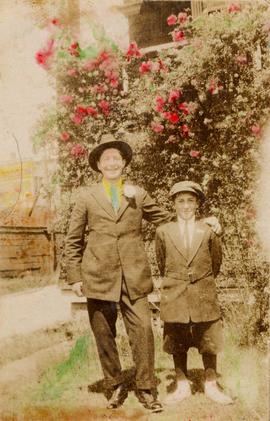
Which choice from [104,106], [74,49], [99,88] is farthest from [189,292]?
[74,49]

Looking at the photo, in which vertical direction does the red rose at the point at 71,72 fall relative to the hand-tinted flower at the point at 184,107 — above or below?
above

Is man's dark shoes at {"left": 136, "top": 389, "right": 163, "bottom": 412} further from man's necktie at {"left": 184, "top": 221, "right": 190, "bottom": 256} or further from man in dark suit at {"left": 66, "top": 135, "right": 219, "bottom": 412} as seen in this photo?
man's necktie at {"left": 184, "top": 221, "right": 190, "bottom": 256}

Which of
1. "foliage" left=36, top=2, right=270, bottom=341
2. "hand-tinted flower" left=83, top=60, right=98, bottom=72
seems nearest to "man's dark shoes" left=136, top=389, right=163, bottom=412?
"foliage" left=36, top=2, right=270, bottom=341

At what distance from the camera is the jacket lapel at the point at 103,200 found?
316 cm

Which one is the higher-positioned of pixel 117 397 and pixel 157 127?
pixel 157 127

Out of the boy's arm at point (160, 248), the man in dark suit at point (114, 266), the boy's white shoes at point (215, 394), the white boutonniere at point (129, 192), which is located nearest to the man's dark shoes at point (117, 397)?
the man in dark suit at point (114, 266)

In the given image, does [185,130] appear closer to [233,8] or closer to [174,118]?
[174,118]

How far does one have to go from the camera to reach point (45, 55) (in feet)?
13.9

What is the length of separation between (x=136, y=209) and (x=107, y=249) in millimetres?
346

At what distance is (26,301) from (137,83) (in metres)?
2.66

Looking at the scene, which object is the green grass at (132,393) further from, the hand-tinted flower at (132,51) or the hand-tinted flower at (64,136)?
the hand-tinted flower at (132,51)

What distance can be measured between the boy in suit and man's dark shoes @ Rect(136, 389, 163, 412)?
103 mm

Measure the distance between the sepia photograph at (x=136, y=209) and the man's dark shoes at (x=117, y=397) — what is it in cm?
1

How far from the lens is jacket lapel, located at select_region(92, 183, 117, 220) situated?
3.16 metres
